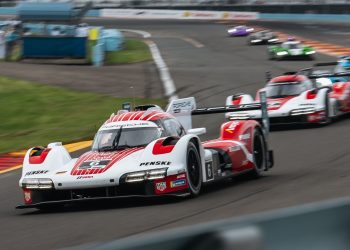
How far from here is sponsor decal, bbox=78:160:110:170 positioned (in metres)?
9.90

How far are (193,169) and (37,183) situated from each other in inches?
74.6

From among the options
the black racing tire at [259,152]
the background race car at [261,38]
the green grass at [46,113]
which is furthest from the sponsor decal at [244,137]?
the background race car at [261,38]

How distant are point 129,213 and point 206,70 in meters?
23.1

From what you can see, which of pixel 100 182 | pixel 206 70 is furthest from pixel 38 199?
pixel 206 70

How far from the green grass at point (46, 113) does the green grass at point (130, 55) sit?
919cm

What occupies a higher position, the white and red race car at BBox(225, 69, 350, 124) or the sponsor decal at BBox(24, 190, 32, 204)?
the sponsor decal at BBox(24, 190, 32, 204)

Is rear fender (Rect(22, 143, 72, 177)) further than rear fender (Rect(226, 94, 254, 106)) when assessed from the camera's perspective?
No

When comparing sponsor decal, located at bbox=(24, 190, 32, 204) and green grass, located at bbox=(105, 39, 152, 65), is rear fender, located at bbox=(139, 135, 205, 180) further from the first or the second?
green grass, located at bbox=(105, 39, 152, 65)

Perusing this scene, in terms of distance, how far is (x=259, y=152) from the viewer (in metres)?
12.4

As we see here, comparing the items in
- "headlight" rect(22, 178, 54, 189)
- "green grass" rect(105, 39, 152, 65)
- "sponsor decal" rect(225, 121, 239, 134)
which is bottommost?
"green grass" rect(105, 39, 152, 65)

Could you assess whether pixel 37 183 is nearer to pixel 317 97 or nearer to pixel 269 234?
pixel 269 234

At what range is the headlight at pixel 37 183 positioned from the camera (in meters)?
9.99

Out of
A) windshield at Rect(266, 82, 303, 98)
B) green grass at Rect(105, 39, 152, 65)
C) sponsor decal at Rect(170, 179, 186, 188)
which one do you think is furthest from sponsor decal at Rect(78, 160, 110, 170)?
green grass at Rect(105, 39, 152, 65)

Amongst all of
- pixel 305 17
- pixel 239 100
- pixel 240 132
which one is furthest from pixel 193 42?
pixel 240 132
